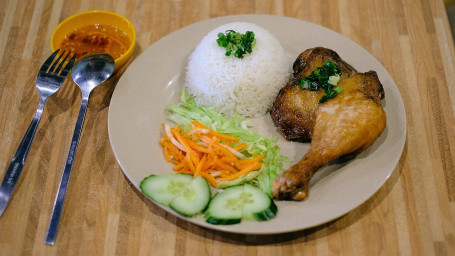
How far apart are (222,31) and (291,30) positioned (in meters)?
0.73

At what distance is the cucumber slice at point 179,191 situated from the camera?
296 cm

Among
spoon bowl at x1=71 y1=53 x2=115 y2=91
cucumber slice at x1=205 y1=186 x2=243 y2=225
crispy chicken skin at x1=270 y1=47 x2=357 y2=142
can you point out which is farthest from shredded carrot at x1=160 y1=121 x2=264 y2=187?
spoon bowl at x1=71 y1=53 x2=115 y2=91

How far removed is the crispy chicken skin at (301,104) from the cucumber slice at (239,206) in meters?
0.70

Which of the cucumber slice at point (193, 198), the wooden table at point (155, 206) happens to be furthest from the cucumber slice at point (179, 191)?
the wooden table at point (155, 206)

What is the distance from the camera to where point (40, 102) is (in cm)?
378

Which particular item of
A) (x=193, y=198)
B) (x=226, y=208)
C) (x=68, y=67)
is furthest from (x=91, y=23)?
(x=226, y=208)

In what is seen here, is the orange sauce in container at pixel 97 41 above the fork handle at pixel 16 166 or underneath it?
above

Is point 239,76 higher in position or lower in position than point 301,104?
higher

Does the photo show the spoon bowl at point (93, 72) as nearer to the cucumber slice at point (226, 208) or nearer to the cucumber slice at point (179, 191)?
the cucumber slice at point (179, 191)

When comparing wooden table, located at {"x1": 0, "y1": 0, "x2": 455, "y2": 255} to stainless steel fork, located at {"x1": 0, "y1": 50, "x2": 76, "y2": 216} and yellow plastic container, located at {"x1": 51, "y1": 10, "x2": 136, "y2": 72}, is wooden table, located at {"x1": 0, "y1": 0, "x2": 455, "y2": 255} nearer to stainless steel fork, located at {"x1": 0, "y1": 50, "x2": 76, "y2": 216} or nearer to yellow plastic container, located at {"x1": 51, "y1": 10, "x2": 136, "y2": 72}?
stainless steel fork, located at {"x1": 0, "y1": 50, "x2": 76, "y2": 216}

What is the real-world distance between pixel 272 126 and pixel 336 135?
2.56 ft

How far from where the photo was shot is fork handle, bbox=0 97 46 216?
131 inches

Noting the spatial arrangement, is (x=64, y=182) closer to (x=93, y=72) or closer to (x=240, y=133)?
(x=93, y=72)

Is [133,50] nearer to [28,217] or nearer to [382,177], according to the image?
[28,217]
